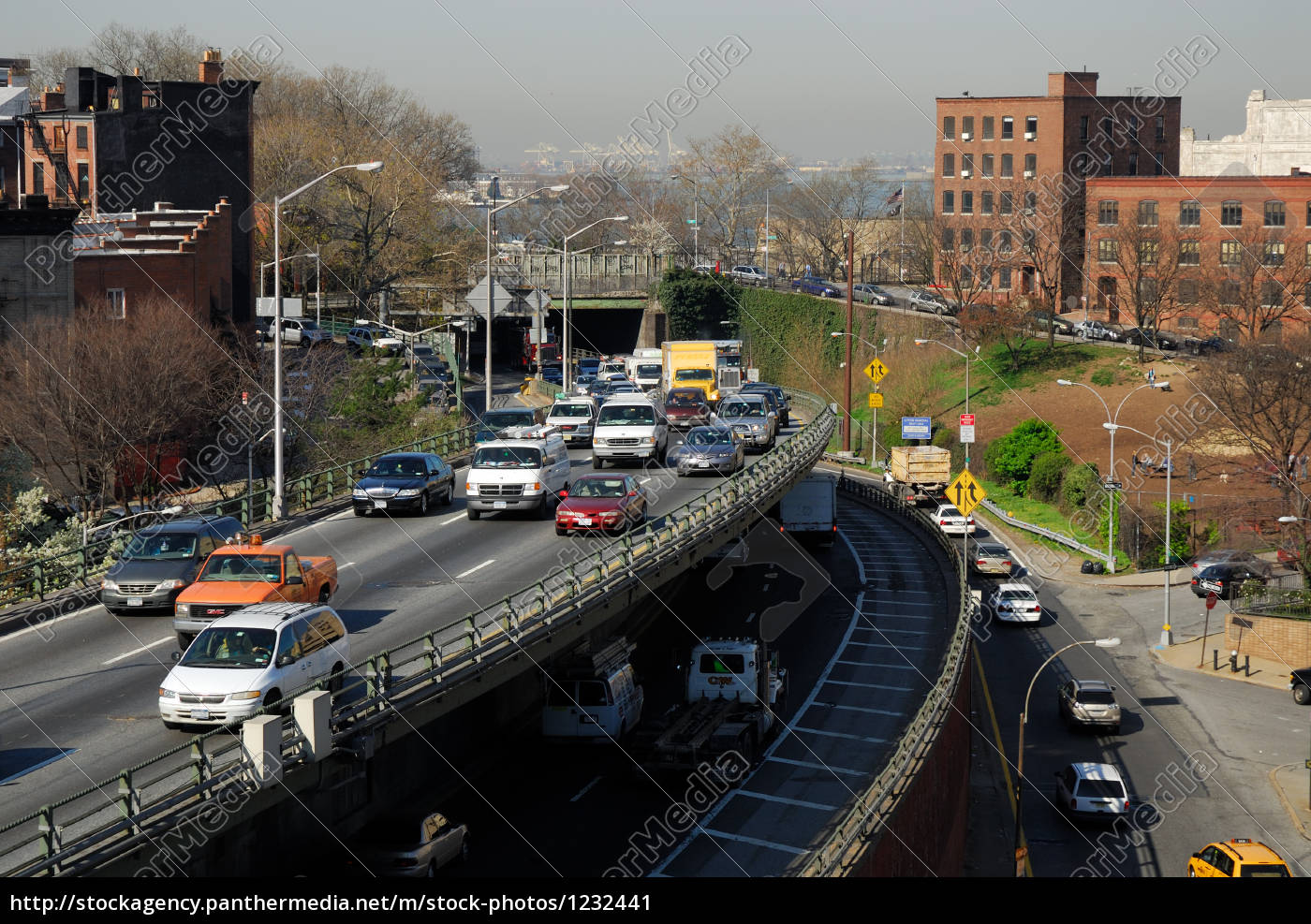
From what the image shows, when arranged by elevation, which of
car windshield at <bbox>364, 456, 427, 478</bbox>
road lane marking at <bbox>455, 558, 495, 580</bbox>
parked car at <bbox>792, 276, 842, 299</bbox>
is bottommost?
road lane marking at <bbox>455, 558, 495, 580</bbox>

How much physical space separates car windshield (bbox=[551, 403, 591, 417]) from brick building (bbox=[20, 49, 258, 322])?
104 ft

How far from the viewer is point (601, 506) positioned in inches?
1146

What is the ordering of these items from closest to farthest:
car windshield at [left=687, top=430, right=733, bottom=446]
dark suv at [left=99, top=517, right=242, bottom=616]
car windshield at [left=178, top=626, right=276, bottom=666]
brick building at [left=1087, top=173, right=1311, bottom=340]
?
car windshield at [left=178, top=626, right=276, bottom=666] → dark suv at [left=99, top=517, right=242, bottom=616] → car windshield at [left=687, top=430, right=733, bottom=446] → brick building at [left=1087, top=173, right=1311, bottom=340]

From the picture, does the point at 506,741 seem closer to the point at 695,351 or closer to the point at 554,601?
the point at 554,601

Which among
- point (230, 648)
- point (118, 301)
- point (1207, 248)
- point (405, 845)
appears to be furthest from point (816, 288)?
point (230, 648)

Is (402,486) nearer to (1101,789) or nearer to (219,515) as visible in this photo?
(219,515)

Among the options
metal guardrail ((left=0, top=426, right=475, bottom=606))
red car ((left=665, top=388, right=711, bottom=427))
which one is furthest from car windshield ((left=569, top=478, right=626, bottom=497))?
red car ((left=665, top=388, right=711, bottom=427))

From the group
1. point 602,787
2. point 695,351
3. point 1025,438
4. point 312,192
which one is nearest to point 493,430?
point 602,787

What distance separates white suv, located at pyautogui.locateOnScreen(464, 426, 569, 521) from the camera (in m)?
30.9

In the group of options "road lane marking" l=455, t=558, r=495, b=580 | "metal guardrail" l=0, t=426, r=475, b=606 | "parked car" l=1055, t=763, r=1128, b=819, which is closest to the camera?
"metal guardrail" l=0, t=426, r=475, b=606

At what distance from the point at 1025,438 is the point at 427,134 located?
60.0 m

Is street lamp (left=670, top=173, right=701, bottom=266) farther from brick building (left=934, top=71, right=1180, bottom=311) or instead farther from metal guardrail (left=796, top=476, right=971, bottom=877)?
metal guardrail (left=796, top=476, right=971, bottom=877)

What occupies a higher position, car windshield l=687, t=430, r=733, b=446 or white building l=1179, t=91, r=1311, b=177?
white building l=1179, t=91, r=1311, b=177

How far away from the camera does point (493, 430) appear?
38625 millimetres
